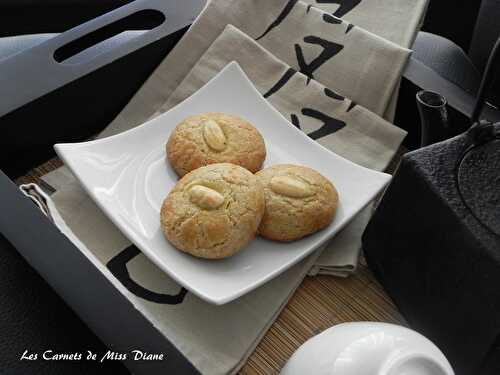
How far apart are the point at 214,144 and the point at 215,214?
11 cm

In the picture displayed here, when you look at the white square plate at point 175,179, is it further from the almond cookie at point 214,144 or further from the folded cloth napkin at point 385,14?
the folded cloth napkin at point 385,14

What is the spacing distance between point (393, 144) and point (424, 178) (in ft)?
0.68

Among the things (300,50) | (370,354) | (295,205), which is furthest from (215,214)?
(300,50)

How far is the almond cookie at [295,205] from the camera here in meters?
0.57

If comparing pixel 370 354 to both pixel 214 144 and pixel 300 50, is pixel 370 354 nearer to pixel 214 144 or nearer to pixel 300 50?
pixel 214 144

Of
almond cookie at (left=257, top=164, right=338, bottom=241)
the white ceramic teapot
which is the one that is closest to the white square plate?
almond cookie at (left=257, top=164, right=338, bottom=241)

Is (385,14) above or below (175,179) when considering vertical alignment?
above

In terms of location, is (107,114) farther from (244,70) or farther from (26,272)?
(26,272)

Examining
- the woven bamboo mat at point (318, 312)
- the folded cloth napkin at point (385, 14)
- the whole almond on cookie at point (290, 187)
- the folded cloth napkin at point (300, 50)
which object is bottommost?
the woven bamboo mat at point (318, 312)

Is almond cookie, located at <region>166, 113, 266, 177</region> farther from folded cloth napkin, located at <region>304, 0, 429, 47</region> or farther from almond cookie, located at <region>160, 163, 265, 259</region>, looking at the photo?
folded cloth napkin, located at <region>304, 0, 429, 47</region>

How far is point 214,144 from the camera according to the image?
628 mm

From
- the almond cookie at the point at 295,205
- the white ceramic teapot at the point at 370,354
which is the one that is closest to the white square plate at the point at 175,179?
the almond cookie at the point at 295,205

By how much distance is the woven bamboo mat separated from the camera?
55 cm

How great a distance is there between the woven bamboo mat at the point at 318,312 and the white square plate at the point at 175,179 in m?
0.05
